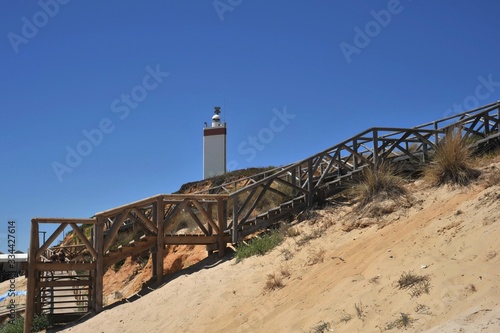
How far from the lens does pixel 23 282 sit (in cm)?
3123

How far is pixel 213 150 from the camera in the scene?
37406mm

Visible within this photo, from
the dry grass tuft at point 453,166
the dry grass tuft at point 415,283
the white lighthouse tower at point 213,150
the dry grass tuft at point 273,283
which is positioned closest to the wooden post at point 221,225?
the dry grass tuft at point 273,283

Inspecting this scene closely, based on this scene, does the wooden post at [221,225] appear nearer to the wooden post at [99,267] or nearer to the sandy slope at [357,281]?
the sandy slope at [357,281]

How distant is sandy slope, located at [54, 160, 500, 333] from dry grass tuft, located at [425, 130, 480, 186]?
34 centimetres

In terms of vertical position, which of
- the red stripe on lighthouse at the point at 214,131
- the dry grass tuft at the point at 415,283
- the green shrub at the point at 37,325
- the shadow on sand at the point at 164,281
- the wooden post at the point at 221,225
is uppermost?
the red stripe on lighthouse at the point at 214,131

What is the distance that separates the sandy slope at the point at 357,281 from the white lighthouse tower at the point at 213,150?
22.6 meters

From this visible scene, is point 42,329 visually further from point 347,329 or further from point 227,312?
point 347,329

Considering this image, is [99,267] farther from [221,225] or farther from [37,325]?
[221,225]

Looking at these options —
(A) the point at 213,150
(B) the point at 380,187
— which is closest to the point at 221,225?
(B) the point at 380,187

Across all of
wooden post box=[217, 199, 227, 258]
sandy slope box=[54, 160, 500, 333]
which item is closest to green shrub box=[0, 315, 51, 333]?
sandy slope box=[54, 160, 500, 333]

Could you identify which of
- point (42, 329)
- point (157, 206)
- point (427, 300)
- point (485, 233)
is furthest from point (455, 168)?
point (42, 329)

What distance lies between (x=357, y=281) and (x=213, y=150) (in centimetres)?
2869

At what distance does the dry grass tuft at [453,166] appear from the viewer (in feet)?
40.0

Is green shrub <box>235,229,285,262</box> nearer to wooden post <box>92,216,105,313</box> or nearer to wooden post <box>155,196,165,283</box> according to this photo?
wooden post <box>155,196,165,283</box>
